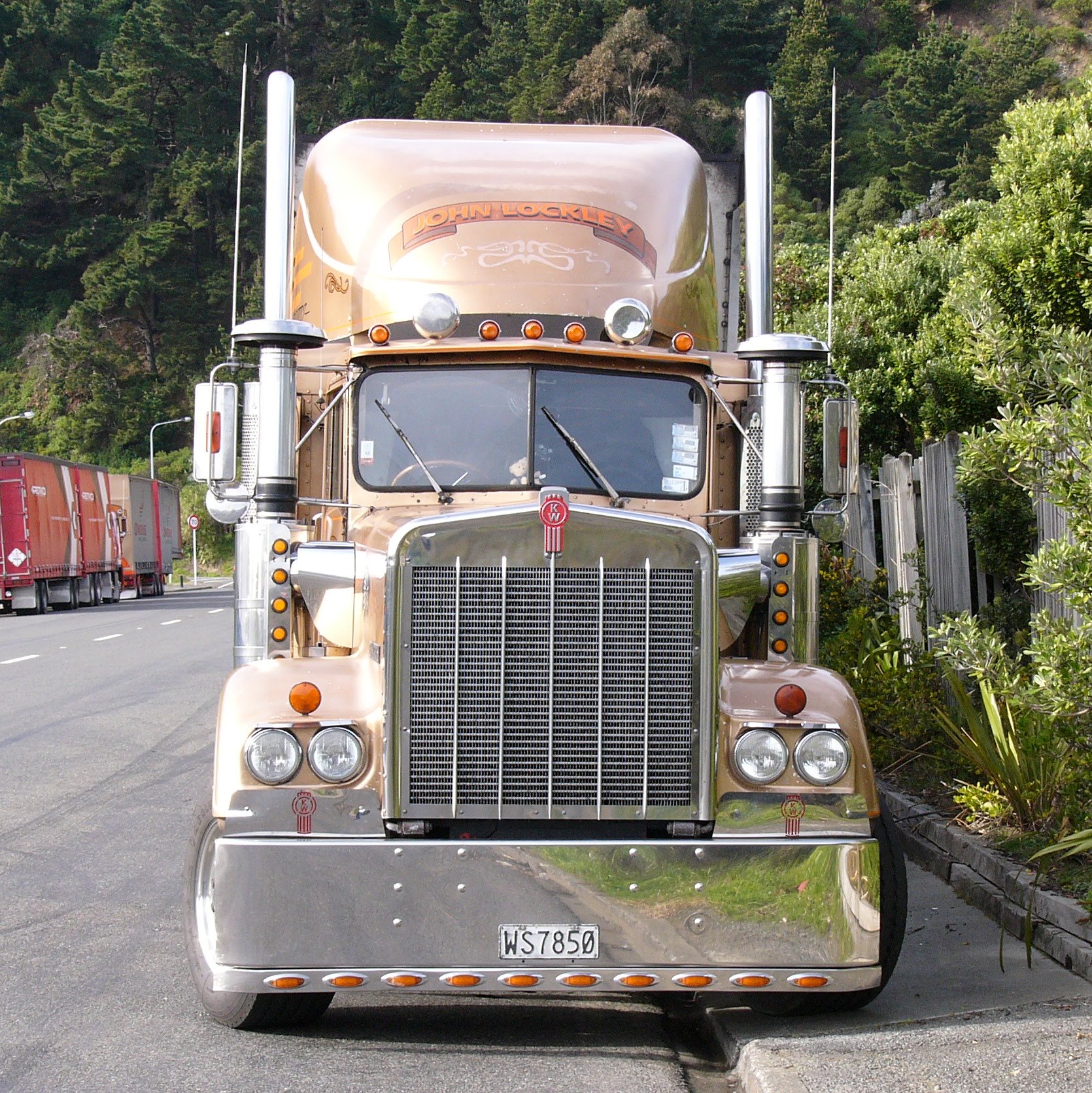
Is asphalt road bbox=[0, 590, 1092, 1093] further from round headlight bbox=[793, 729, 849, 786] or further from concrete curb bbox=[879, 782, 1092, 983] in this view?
round headlight bbox=[793, 729, 849, 786]

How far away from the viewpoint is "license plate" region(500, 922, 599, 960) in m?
5.15

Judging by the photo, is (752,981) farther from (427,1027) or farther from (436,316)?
(436,316)

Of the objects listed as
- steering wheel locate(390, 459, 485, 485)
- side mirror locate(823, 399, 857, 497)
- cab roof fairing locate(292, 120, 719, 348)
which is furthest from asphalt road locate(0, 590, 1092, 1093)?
cab roof fairing locate(292, 120, 719, 348)

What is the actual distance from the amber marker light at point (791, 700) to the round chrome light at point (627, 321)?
2196mm

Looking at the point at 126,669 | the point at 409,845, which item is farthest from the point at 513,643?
the point at 126,669

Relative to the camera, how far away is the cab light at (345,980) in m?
5.14

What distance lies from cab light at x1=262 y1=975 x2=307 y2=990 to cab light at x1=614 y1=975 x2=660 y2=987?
41.7 inches

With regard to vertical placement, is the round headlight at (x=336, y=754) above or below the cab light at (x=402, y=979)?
above

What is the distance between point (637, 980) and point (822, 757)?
1.01 meters

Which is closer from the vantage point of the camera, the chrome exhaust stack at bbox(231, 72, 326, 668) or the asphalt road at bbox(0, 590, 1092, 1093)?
the asphalt road at bbox(0, 590, 1092, 1093)

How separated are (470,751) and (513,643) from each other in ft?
1.32

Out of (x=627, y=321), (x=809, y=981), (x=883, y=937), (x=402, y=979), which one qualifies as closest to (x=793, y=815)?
(x=809, y=981)

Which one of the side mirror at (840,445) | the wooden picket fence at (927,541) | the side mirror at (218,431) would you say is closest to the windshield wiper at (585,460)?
the side mirror at (840,445)

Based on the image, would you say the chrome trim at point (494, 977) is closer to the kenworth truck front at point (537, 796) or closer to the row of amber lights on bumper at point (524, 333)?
the kenworth truck front at point (537, 796)
